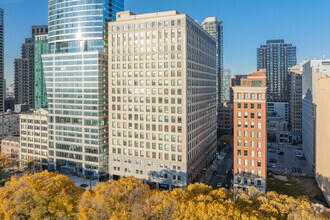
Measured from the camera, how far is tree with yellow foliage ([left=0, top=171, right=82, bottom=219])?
2253 inches

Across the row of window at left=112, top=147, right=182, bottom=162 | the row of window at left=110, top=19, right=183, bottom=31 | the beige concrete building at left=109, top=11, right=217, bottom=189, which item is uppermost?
the row of window at left=110, top=19, right=183, bottom=31

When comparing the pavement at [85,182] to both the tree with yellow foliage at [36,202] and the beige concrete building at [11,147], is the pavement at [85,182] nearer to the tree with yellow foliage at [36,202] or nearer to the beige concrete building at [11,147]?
the tree with yellow foliage at [36,202]

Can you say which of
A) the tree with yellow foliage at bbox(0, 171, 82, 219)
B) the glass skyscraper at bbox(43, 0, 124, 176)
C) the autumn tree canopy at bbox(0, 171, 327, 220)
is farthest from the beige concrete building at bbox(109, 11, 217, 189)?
the tree with yellow foliage at bbox(0, 171, 82, 219)

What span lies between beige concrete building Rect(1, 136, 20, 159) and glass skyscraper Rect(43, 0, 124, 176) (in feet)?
105

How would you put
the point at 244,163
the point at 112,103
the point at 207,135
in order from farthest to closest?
the point at 207,135, the point at 112,103, the point at 244,163

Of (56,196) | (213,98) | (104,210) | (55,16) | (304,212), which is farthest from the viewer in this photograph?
(213,98)

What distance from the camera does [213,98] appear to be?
147 m

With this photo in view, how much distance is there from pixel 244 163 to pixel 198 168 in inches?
1064

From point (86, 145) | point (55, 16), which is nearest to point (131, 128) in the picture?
point (86, 145)

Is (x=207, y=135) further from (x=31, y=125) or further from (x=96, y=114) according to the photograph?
(x=31, y=125)

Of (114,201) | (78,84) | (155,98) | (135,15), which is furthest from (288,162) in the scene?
(78,84)

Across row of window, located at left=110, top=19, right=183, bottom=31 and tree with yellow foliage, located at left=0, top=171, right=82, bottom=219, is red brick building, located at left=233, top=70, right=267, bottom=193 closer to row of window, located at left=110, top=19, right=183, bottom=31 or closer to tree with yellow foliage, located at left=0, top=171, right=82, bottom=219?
row of window, located at left=110, top=19, right=183, bottom=31

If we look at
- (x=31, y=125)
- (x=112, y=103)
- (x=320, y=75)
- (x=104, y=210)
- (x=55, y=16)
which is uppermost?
(x=55, y=16)

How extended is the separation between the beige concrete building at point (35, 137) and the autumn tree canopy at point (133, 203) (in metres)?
62.0
